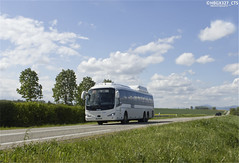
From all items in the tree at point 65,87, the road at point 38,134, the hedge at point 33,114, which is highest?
the tree at point 65,87

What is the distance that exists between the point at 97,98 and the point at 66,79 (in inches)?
1746

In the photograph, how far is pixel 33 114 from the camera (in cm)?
2394

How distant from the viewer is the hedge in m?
21.9

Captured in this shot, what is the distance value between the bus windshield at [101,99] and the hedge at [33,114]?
16.2ft

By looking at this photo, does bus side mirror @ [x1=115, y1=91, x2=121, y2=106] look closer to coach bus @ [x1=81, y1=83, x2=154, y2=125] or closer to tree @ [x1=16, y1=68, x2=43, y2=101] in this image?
coach bus @ [x1=81, y1=83, x2=154, y2=125]

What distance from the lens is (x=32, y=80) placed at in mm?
58906

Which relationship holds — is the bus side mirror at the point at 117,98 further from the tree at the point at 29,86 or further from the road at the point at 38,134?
the tree at the point at 29,86

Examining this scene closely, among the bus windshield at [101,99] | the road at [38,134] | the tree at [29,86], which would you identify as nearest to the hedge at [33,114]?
the bus windshield at [101,99]

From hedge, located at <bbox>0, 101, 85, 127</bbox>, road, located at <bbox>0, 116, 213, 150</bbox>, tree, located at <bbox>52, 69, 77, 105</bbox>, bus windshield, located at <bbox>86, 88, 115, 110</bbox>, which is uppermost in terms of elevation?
tree, located at <bbox>52, 69, 77, 105</bbox>

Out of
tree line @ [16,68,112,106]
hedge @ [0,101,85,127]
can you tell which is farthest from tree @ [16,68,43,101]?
hedge @ [0,101,85,127]

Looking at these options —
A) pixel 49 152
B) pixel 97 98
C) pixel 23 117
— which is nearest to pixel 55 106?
pixel 23 117

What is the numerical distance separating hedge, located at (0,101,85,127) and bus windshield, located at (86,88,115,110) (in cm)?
495

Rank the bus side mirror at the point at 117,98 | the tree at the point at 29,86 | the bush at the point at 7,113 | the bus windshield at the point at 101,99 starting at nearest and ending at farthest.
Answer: the bush at the point at 7,113
the bus windshield at the point at 101,99
the bus side mirror at the point at 117,98
the tree at the point at 29,86

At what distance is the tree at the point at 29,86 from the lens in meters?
57.2
